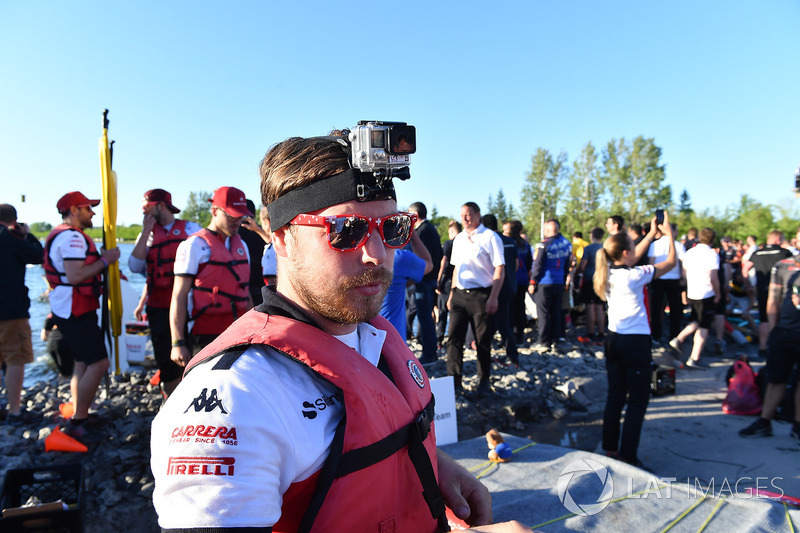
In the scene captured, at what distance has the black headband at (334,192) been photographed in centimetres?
138

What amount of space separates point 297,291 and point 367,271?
0.73 ft

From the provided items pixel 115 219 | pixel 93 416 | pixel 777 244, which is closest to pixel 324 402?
pixel 93 416

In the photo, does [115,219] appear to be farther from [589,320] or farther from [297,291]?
[589,320]

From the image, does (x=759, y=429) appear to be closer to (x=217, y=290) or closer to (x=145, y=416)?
(x=217, y=290)

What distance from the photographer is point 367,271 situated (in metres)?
1.39

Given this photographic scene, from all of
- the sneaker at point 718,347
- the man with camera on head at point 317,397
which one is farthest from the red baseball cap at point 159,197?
the sneaker at point 718,347

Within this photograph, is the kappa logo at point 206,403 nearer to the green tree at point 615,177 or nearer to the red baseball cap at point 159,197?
the red baseball cap at point 159,197

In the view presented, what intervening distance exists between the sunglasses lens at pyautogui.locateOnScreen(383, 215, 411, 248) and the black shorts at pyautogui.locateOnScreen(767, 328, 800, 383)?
5336 mm

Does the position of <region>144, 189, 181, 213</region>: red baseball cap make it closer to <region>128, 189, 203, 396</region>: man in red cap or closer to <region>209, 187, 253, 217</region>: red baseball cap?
<region>128, 189, 203, 396</region>: man in red cap

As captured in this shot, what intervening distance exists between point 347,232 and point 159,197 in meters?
4.73

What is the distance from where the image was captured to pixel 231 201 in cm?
432

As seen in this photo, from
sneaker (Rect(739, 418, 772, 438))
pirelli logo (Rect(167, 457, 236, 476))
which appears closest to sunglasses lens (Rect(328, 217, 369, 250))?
pirelli logo (Rect(167, 457, 236, 476))

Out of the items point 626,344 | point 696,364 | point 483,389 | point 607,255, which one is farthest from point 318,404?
point 696,364

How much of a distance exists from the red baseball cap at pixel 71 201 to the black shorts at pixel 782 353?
737 cm
